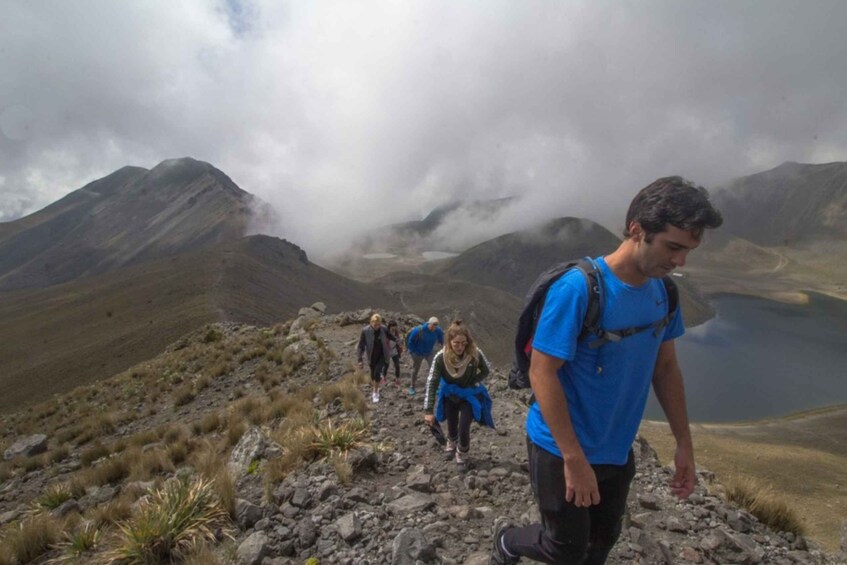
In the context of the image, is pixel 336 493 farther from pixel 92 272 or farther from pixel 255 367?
pixel 92 272

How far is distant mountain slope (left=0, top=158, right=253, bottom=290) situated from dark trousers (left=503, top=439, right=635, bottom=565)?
148316mm

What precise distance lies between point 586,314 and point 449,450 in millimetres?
4705

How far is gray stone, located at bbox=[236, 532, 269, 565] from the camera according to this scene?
4.13 metres

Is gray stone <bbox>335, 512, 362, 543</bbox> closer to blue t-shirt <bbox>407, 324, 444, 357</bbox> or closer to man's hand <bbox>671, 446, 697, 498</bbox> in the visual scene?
man's hand <bbox>671, 446, 697, 498</bbox>

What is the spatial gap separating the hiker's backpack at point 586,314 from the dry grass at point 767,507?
449 centimetres

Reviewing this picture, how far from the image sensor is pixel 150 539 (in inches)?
170

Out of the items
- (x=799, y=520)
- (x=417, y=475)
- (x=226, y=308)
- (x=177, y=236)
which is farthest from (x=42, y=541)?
(x=177, y=236)

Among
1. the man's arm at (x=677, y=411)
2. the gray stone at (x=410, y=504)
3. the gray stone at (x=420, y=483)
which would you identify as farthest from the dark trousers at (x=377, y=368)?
the man's arm at (x=677, y=411)

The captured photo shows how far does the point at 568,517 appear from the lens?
2.61m

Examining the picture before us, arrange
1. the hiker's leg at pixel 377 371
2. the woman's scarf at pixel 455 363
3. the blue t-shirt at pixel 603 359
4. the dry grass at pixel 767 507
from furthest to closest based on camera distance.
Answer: the hiker's leg at pixel 377 371 < the woman's scarf at pixel 455 363 < the dry grass at pixel 767 507 < the blue t-shirt at pixel 603 359

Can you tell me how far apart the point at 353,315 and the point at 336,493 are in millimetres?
18253

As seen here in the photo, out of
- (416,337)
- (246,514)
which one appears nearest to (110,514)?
(246,514)

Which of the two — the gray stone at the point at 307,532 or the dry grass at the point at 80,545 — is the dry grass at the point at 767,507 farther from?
the dry grass at the point at 80,545

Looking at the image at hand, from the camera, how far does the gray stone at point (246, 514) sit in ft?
15.8
